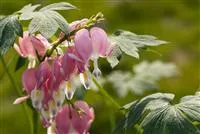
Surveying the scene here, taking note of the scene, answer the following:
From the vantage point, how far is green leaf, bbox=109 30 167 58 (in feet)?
3.83

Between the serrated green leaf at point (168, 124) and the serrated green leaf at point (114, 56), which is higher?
the serrated green leaf at point (114, 56)

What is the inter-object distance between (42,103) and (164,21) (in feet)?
12.3

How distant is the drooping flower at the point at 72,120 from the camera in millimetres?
1188

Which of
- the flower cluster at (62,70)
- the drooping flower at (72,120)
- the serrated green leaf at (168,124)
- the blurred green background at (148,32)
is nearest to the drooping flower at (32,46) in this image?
the flower cluster at (62,70)

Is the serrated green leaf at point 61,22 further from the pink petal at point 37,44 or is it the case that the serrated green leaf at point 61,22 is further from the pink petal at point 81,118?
the pink petal at point 81,118

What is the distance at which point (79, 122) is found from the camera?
46.9 inches

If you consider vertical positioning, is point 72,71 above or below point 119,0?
above

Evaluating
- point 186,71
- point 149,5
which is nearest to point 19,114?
point 186,71

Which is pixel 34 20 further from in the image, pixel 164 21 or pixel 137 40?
pixel 164 21

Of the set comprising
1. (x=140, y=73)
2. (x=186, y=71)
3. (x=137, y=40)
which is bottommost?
(x=186, y=71)

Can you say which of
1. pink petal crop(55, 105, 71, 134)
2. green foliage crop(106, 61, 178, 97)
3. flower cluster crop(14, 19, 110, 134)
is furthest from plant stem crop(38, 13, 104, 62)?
green foliage crop(106, 61, 178, 97)

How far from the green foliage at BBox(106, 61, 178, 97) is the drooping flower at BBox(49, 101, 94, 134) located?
819 millimetres

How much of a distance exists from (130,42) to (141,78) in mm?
895

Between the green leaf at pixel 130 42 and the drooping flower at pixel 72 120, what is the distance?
0.45 feet
